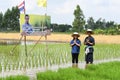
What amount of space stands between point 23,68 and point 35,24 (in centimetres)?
538

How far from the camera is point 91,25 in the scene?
281 ft

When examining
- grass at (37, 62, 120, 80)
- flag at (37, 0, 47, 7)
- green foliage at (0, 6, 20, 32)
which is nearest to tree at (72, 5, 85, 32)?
green foliage at (0, 6, 20, 32)

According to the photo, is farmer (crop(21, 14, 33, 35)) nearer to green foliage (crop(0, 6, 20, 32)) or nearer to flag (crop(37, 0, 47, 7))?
flag (crop(37, 0, 47, 7))

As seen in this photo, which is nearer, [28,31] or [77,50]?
[77,50]

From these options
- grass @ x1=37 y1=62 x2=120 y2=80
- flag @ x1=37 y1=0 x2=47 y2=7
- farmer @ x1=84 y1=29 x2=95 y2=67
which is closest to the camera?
grass @ x1=37 y1=62 x2=120 y2=80

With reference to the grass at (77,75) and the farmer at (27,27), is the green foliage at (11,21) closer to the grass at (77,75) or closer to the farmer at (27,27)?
the farmer at (27,27)

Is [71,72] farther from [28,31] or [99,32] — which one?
[99,32]

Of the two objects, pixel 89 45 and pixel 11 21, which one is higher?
pixel 89 45

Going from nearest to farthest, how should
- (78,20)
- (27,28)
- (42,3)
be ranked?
(27,28) → (42,3) → (78,20)

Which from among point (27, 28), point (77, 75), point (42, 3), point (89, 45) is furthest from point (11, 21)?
point (77, 75)

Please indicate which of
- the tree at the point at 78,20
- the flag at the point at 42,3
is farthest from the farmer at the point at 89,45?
the tree at the point at 78,20

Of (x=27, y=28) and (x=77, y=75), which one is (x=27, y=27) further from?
(x=77, y=75)

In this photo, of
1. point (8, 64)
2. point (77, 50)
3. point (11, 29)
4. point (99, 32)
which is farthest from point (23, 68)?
point (11, 29)

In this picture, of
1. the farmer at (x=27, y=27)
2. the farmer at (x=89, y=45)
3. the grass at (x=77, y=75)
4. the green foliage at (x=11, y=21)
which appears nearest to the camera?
the grass at (x=77, y=75)
